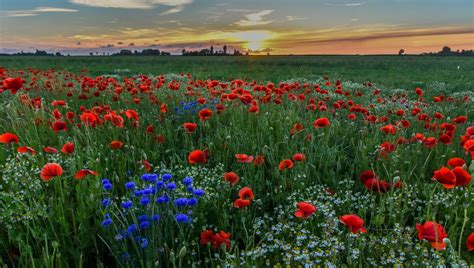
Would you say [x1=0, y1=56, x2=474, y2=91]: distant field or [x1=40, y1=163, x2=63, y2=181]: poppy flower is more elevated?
[x1=0, y1=56, x2=474, y2=91]: distant field

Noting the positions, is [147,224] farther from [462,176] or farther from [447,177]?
[462,176]

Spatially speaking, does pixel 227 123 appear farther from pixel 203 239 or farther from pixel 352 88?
pixel 352 88

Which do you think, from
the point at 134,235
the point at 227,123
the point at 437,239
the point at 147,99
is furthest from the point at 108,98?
the point at 437,239

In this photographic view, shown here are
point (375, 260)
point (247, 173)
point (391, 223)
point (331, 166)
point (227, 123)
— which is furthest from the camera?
point (227, 123)

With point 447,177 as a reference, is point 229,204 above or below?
below

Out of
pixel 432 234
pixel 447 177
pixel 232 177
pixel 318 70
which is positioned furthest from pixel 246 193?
pixel 318 70

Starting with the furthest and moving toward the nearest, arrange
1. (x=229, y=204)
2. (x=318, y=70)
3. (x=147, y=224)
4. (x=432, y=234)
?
1. (x=318, y=70)
2. (x=229, y=204)
3. (x=147, y=224)
4. (x=432, y=234)

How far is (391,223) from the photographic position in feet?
8.16

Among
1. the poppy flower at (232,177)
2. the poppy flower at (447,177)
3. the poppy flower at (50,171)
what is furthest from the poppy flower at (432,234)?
the poppy flower at (50,171)

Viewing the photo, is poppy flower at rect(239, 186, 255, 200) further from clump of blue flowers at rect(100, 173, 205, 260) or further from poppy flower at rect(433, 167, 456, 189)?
poppy flower at rect(433, 167, 456, 189)

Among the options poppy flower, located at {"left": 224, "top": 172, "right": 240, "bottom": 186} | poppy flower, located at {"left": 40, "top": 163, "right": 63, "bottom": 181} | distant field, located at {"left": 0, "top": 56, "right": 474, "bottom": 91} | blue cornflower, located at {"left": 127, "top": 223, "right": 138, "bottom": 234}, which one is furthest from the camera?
distant field, located at {"left": 0, "top": 56, "right": 474, "bottom": 91}

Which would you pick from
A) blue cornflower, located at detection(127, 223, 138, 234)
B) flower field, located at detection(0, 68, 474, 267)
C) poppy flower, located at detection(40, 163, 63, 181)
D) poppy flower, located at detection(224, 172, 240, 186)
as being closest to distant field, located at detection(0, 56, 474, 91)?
flower field, located at detection(0, 68, 474, 267)

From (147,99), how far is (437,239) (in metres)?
5.58

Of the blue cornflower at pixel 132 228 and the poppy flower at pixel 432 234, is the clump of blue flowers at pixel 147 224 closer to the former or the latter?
the blue cornflower at pixel 132 228
